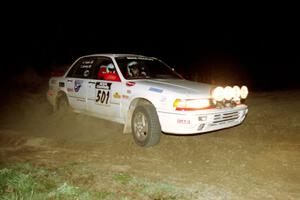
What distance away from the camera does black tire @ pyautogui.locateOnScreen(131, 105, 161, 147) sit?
5574 mm

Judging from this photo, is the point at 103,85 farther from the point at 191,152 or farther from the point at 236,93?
the point at 236,93

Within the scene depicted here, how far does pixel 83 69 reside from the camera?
24.4 ft

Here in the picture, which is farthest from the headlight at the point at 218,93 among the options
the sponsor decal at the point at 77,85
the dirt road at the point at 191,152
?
the sponsor decal at the point at 77,85

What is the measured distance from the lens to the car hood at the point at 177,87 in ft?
18.0

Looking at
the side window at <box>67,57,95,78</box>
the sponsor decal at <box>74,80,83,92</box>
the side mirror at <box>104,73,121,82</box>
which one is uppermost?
the side window at <box>67,57,95,78</box>

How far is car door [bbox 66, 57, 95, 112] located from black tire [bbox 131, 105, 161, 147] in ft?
5.49

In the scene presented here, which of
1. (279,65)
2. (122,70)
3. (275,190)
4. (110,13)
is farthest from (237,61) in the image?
(275,190)

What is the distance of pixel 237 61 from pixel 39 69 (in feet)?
47.0

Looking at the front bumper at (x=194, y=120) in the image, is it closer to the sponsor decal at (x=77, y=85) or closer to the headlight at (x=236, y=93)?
the headlight at (x=236, y=93)

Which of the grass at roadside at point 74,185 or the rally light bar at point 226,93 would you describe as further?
the rally light bar at point 226,93

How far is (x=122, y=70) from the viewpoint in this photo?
6.45 metres

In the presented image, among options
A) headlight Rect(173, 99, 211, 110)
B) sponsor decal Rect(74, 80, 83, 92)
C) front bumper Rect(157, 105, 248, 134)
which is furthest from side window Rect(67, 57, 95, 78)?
headlight Rect(173, 99, 211, 110)

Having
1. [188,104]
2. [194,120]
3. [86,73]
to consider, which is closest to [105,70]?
[86,73]

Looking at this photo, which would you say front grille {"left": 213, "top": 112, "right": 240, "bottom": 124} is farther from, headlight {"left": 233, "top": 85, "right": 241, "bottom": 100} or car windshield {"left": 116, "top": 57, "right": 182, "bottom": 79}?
car windshield {"left": 116, "top": 57, "right": 182, "bottom": 79}
